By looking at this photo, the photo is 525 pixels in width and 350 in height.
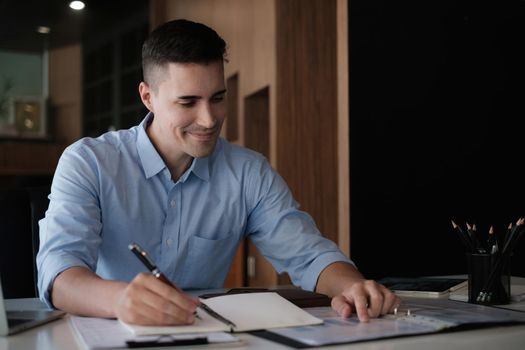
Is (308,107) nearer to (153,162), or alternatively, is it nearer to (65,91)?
(153,162)

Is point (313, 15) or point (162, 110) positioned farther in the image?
point (313, 15)

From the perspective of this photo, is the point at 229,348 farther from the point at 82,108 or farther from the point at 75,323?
the point at 82,108

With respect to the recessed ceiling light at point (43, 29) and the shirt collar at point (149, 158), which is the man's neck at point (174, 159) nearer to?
the shirt collar at point (149, 158)

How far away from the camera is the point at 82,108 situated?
858 centimetres

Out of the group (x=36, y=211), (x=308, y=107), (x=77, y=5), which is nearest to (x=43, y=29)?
(x=77, y=5)

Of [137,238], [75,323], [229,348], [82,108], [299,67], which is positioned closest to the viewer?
[229,348]

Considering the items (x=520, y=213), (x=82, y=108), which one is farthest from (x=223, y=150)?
(x=82, y=108)

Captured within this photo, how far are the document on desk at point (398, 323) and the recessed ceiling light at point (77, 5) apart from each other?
7538 millimetres

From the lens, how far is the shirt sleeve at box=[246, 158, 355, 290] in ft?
5.33

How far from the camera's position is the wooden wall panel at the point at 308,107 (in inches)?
156

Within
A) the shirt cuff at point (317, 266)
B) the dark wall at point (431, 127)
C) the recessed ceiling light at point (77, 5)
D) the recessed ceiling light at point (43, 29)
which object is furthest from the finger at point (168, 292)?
the recessed ceiling light at point (43, 29)

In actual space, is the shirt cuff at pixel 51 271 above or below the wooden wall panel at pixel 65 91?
below

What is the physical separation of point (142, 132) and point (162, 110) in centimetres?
12

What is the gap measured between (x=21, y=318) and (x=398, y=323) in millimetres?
634
